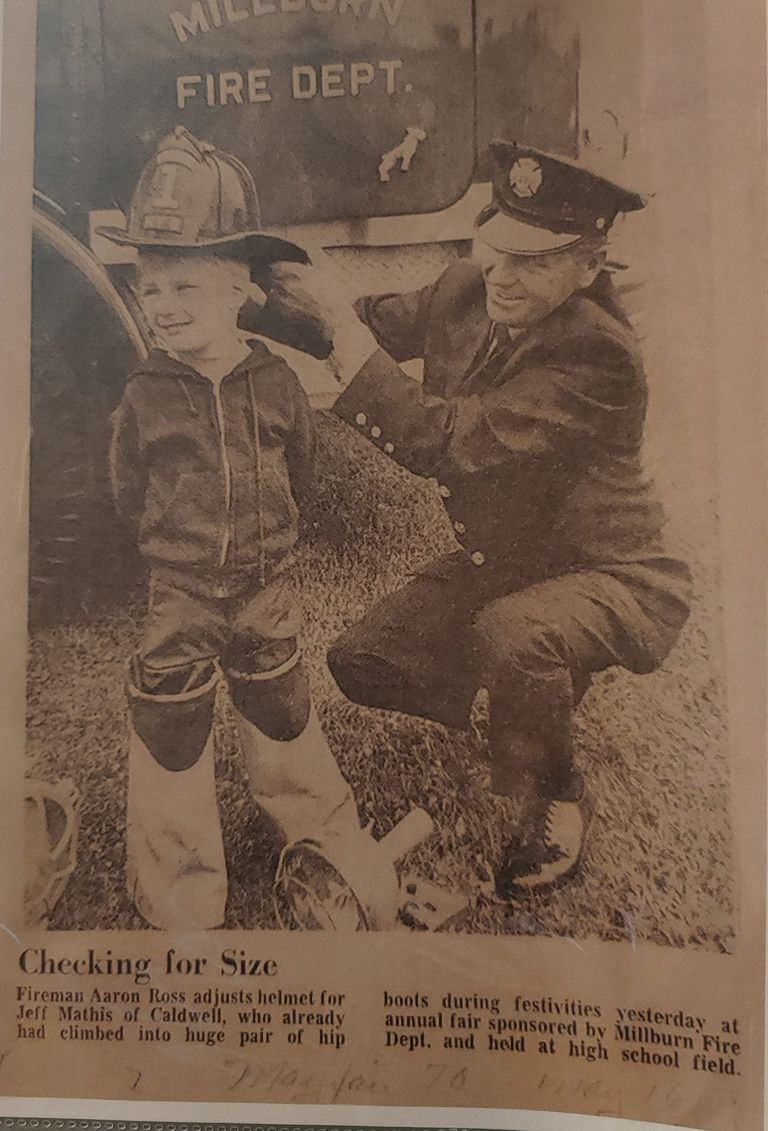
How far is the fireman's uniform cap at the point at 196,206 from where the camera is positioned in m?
0.82

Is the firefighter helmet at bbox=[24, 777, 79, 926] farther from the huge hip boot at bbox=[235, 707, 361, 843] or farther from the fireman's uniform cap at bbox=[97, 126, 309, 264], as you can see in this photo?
the fireman's uniform cap at bbox=[97, 126, 309, 264]

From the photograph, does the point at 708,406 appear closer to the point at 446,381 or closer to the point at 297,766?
the point at 446,381

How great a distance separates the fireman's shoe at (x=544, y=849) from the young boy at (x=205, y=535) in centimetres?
14

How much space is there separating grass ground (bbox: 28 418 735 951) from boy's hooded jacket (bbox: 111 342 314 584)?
0.11 feet

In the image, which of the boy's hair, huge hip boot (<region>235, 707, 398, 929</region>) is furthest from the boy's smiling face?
huge hip boot (<region>235, 707, 398, 929</region>)

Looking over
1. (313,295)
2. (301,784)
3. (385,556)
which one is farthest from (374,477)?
(301,784)

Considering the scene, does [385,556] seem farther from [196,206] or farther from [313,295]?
[196,206]

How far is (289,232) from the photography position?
82cm

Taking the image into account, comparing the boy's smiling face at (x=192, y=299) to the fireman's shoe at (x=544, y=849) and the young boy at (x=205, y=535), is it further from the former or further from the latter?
the fireman's shoe at (x=544, y=849)

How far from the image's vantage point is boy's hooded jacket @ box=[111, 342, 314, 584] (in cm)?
81

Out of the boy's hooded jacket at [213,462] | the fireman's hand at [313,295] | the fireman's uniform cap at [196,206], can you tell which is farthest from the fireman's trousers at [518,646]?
the fireman's uniform cap at [196,206]

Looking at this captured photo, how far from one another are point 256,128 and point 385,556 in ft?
1.37

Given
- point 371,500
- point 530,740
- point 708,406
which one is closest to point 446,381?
point 371,500

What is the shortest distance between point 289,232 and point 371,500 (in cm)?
26
